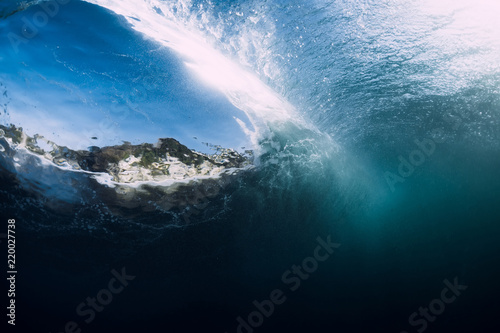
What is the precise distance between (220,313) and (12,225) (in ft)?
29.4

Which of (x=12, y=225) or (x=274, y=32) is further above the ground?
(x=12, y=225)

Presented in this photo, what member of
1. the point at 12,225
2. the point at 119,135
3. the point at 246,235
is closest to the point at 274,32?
the point at 119,135

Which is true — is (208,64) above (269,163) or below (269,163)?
above

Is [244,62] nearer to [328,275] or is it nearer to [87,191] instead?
[87,191]

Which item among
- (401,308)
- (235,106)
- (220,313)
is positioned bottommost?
(401,308)

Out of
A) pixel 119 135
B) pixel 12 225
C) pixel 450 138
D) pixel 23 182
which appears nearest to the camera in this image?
pixel 119 135

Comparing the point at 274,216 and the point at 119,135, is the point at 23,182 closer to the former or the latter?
the point at 119,135

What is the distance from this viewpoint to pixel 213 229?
928 cm

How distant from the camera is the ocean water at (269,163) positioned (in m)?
4.82

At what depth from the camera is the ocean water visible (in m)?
4.82

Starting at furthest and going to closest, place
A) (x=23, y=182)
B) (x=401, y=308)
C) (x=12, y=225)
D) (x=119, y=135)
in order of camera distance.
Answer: (x=401, y=308) < (x=12, y=225) < (x=23, y=182) < (x=119, y=135)

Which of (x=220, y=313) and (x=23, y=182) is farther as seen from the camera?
(x=220, y=313)

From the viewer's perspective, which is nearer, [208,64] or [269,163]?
[208,64]

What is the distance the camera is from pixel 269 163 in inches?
316
